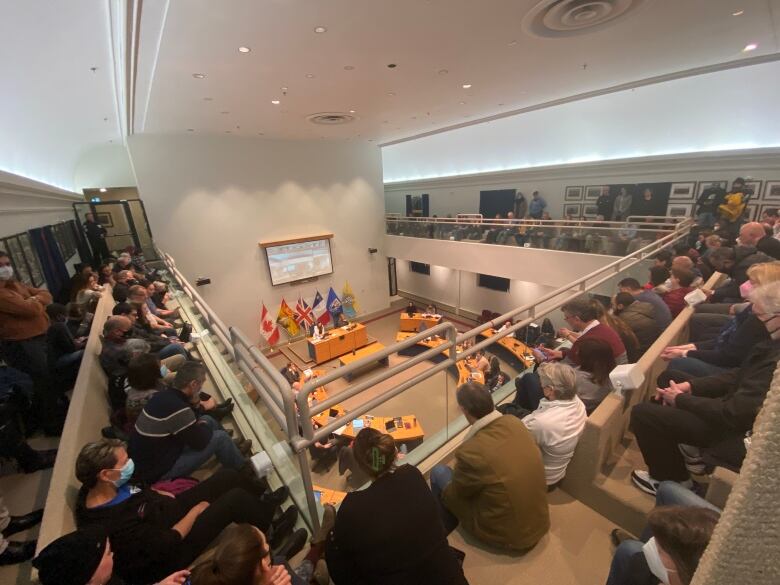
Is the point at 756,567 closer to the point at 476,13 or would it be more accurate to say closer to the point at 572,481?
A: the point at 572,481

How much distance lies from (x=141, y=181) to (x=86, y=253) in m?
2.54

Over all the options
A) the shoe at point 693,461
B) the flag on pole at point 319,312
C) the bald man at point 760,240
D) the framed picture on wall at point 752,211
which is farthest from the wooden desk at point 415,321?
the shoe at point 693,461

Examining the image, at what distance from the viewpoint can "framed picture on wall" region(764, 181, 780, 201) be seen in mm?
6875

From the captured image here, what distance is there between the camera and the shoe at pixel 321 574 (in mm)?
1699

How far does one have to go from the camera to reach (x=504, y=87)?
19.6 feet

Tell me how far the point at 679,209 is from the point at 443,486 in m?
9.75

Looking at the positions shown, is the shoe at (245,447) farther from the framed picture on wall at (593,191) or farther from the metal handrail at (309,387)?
the framed picture on wall at (593,191)

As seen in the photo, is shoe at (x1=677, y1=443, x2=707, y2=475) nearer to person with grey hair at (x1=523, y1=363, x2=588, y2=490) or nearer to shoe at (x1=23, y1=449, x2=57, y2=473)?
person with grey hair at (x1=523, y1=363, x2=588, y2=490)

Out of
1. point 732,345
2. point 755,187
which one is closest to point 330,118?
point 732,345

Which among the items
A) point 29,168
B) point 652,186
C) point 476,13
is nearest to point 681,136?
point 652,186

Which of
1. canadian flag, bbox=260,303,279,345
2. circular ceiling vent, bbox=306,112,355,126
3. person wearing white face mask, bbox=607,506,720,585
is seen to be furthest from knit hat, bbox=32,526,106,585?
canadian flag, bbox=260,303,279,345

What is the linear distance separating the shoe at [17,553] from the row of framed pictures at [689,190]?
437 inches

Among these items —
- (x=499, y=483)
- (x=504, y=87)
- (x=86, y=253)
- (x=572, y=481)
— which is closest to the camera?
(x=499, y=483)

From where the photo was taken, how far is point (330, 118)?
24.4 feet
